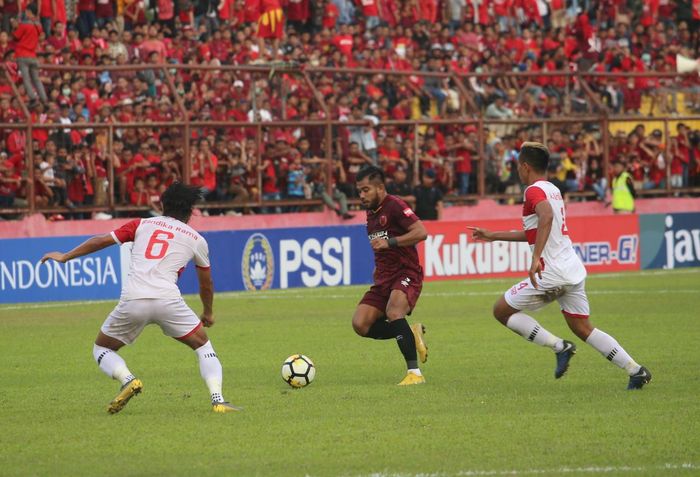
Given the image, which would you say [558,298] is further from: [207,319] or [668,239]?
[668,239]

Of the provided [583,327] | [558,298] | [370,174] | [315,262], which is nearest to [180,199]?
[370,174]

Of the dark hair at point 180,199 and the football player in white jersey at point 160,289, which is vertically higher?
the dark hair at point 180,199

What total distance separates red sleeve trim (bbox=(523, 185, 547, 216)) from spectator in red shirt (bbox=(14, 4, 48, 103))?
13.7 m

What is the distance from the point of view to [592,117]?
28.2 metres

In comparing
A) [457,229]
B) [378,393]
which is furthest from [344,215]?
[378,393]

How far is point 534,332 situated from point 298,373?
6.67 ft

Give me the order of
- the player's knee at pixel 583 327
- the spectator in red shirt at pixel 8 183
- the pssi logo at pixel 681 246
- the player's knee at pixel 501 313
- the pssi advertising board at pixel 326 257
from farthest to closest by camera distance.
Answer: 1. the pssi logo at pixel 681 246
2. the spectator in red shirt at pixel 8 183
3. the pssi advertising board at pixel 326 257
4. the player's knee at pixel 501 313
5. the player's knee at pixel 583 327

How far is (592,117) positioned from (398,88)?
438 cm

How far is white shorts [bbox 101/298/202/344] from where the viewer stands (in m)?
9.64

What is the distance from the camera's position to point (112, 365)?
9.69 meters

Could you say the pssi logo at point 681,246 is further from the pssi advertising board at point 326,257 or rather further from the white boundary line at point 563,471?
the white boundary line at point 563,471

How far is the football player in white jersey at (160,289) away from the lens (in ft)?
31.7

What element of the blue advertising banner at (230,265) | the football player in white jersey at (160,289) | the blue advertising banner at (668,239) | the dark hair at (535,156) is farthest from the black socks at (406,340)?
the blue advertising banner at (668,239)

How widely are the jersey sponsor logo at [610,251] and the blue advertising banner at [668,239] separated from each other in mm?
241
